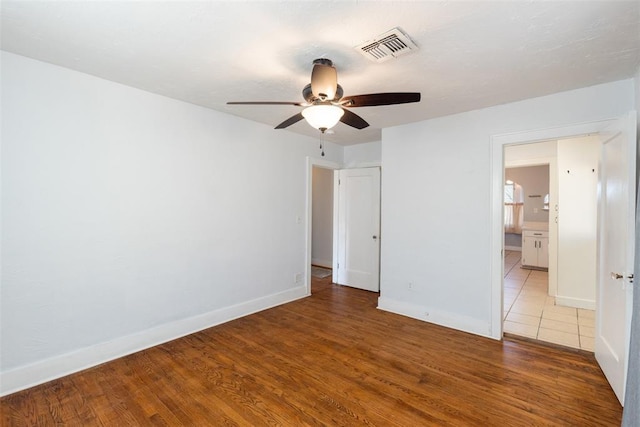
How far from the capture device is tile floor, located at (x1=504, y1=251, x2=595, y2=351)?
309 centimetres

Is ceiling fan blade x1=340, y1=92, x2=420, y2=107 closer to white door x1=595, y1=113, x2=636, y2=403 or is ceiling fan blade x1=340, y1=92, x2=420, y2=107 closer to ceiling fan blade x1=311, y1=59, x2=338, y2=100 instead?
ceiling fan blade x1=311, y1=59, x2=338, y2=100

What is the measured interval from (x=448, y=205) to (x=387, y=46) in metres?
2.15

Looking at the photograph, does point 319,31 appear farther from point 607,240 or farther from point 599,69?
point 607,240

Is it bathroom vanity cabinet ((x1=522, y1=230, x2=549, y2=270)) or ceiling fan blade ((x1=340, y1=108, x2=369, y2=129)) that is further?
bathroom vanity cabinet ((x1=522, y1=230, x2=549, y2=270))

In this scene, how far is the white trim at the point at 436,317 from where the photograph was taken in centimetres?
318

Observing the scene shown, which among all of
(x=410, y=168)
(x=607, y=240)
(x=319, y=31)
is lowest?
(x=607, y=240)

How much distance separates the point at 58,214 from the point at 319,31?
8.30 feet

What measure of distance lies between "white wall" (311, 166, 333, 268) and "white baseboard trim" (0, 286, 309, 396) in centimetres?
283

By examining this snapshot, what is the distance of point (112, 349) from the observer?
262cm

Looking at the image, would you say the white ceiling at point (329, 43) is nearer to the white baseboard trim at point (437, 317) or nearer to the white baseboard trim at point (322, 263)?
the white baseboard trim at point (437, 317)

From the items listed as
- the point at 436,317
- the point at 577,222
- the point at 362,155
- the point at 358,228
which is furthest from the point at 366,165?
the point at 577,222

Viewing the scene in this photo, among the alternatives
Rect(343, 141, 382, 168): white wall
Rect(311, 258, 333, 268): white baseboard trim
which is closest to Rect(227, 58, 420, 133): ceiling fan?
Rect(343, 141, 382, 168): white wall

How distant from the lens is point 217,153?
3404 millimetres

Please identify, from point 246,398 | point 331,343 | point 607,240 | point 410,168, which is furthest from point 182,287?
point 607,240
